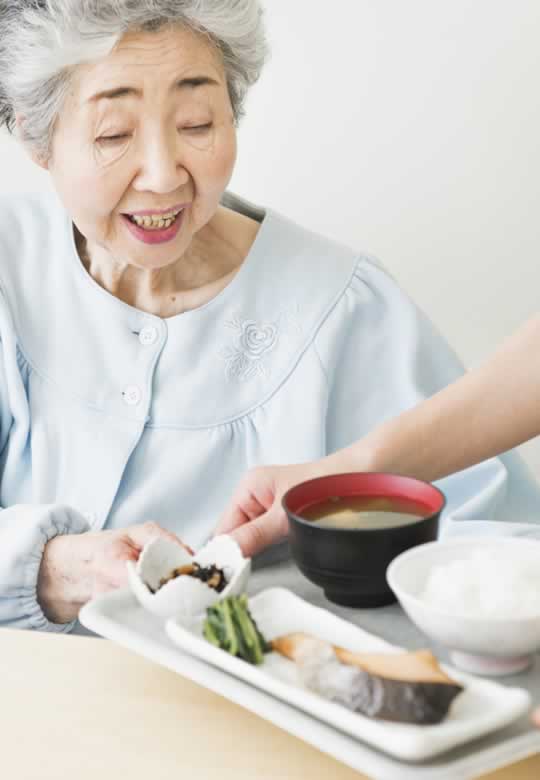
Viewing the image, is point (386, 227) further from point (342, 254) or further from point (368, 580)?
point (368, 580)

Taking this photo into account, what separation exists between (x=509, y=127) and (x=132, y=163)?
0.90 metres


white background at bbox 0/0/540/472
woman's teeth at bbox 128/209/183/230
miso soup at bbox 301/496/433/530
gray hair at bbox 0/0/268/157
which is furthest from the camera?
white background at bbox 0/0/540/472

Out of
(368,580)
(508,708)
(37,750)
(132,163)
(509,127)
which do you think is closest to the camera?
(508,708)

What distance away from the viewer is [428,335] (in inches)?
73.4

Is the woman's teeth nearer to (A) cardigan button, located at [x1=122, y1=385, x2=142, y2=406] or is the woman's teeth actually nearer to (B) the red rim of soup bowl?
(A) cardigan button, located at [x1=122, y1=385, x2=142, y2=406]

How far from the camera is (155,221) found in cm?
172

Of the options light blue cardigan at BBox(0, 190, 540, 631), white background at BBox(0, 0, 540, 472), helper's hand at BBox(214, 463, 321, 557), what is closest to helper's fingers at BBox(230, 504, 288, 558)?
helper's hand at BBox(214, 463, 321, 557)

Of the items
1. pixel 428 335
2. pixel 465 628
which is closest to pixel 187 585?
pixel 465 628

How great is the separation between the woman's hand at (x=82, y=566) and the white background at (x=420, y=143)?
109 cm

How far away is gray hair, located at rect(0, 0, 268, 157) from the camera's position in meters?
1.59

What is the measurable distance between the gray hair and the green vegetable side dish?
897 millimetres

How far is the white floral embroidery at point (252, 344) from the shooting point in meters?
1.80

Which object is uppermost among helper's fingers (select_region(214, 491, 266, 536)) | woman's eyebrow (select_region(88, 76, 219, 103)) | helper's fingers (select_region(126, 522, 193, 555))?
woman's eyebrow (select_region(88, 76, 219, 103))

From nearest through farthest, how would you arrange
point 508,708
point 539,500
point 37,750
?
point 508,708
point 37,750
point 539,500
